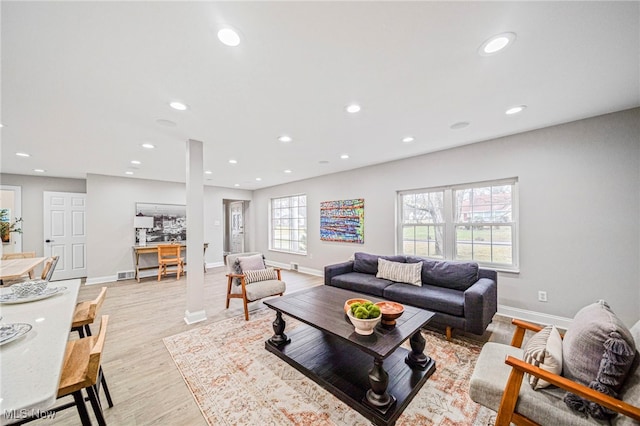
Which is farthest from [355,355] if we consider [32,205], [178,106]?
[32,205]

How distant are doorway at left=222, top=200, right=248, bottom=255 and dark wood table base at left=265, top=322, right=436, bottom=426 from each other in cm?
643

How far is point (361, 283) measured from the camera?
3.60 meters

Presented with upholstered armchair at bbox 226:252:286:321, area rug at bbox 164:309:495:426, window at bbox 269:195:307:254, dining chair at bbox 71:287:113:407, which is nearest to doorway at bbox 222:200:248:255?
window at bbox 269:195:307:254

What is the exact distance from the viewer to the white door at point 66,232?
18.5ft

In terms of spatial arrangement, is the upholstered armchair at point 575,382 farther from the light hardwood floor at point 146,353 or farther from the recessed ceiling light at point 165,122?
the recessed ceiling light at point 165,122

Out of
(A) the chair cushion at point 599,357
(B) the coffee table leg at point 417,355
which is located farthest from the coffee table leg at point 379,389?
(A) the chair cushion at point 599,357

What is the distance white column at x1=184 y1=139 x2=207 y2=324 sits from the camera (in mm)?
3260

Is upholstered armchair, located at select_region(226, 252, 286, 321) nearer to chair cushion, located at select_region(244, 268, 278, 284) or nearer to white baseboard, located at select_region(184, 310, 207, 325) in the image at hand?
chair cushion, located at select_region(244, 268, 278, 284)

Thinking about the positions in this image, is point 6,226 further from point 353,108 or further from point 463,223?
point 463,223

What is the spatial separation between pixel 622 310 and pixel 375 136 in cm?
335

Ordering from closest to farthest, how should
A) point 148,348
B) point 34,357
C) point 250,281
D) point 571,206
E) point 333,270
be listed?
1. point 34,357
2. point 148,348
3. point 571,206
4. point 250,281
5. point 333,270

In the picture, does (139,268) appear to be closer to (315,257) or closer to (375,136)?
(315,257)

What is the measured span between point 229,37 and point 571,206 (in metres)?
3.96

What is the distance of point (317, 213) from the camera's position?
613 cm
